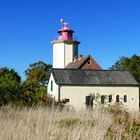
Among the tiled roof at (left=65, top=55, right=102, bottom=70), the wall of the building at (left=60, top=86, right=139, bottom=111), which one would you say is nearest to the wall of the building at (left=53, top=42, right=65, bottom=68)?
the tiled roof at (left=65, top=55, right=102, bottom=70)

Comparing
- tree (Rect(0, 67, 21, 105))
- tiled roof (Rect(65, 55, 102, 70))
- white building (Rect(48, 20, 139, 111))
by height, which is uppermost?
tiled roof (Rect(65, 55, 102, 70))

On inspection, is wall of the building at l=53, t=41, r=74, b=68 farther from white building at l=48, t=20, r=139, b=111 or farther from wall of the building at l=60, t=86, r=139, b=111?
wall of the building at l=60, t=86, r=139, b=111

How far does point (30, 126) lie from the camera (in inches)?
242

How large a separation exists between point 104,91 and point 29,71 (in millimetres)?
25158

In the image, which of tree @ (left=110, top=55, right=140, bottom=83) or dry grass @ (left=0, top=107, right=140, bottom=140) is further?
tree @ (left=110, top=55, right=140, bottom=83)

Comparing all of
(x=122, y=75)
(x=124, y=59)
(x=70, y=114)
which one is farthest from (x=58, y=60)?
(x=70, y=114)

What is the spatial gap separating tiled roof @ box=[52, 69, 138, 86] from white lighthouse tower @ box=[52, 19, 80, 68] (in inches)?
538

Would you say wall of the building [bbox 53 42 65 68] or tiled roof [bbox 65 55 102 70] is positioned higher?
wall of the building [bbox 53 42 65 68]

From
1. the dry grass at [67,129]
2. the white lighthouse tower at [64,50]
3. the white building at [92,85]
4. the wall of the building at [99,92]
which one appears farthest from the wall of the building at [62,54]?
the dry grass at [67,129]

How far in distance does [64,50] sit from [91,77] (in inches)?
633

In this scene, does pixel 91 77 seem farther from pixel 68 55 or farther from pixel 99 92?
pixel 68 55

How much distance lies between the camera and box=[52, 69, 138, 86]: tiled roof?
50656mm

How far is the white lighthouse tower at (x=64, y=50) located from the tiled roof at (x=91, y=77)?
538 inches

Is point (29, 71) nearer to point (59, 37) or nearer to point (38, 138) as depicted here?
point (59, 37)
